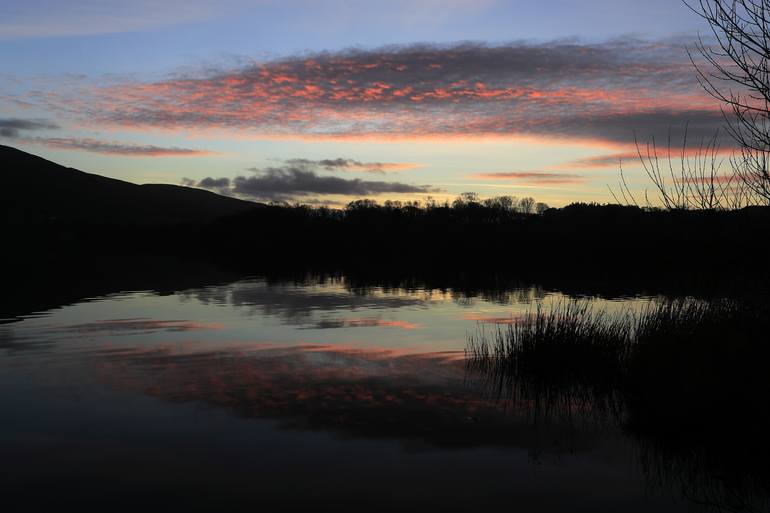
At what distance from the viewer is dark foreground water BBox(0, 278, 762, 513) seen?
25.3 ft

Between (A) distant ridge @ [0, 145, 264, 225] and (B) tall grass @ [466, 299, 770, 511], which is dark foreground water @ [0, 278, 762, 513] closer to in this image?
(B) tall grass @ [466, 299, 770, 511]

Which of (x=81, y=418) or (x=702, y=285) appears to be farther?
(x=702, y=285)

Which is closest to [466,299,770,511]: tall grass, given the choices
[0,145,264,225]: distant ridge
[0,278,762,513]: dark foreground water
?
[0,278,762,513]: dark foreground water

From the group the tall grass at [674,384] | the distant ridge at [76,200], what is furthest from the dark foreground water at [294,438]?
the distant ridge at [76,200]

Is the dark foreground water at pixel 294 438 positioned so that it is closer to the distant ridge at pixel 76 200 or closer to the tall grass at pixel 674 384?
the tall grass at pixel 674 384

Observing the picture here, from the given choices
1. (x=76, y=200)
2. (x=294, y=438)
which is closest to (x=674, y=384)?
(x=294, y=438)

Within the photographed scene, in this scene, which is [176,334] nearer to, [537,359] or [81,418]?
[81,418]

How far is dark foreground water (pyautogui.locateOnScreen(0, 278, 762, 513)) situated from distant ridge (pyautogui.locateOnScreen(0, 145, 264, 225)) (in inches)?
5041

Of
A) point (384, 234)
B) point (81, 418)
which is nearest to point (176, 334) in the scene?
point (81, 418)

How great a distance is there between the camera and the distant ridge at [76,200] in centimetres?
14338

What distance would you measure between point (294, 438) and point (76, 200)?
17285cm

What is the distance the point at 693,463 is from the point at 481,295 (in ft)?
86.8

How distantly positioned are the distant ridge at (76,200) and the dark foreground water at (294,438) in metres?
128

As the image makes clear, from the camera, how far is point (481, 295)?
1382 inches
